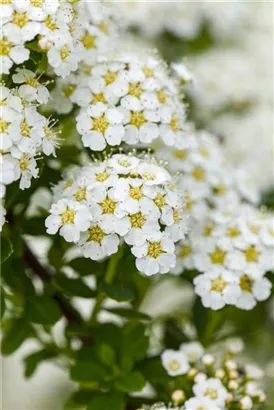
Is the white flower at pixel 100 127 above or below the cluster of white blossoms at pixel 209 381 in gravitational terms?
above

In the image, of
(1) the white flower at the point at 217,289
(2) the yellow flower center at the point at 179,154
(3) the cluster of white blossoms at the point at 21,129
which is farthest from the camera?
(2) the yellow flower center at the point at 179,154

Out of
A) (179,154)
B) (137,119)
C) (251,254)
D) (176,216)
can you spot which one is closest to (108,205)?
(176,216)

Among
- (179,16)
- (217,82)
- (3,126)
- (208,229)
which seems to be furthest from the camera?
(217,82)

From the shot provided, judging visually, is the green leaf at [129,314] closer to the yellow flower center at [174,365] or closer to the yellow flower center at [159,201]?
the yellow flower center at [174,365]

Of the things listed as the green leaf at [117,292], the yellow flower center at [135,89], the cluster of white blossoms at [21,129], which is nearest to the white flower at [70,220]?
the cluster of white blossoms at [21,129]

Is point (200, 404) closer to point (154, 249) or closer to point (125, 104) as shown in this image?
point (154, 249)

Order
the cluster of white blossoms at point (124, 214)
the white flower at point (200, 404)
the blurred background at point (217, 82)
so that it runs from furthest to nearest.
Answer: the blurred background at point (217, 82) < the white flower at point (200, 404) < the cluster of white blossoms at point (124, 214)
